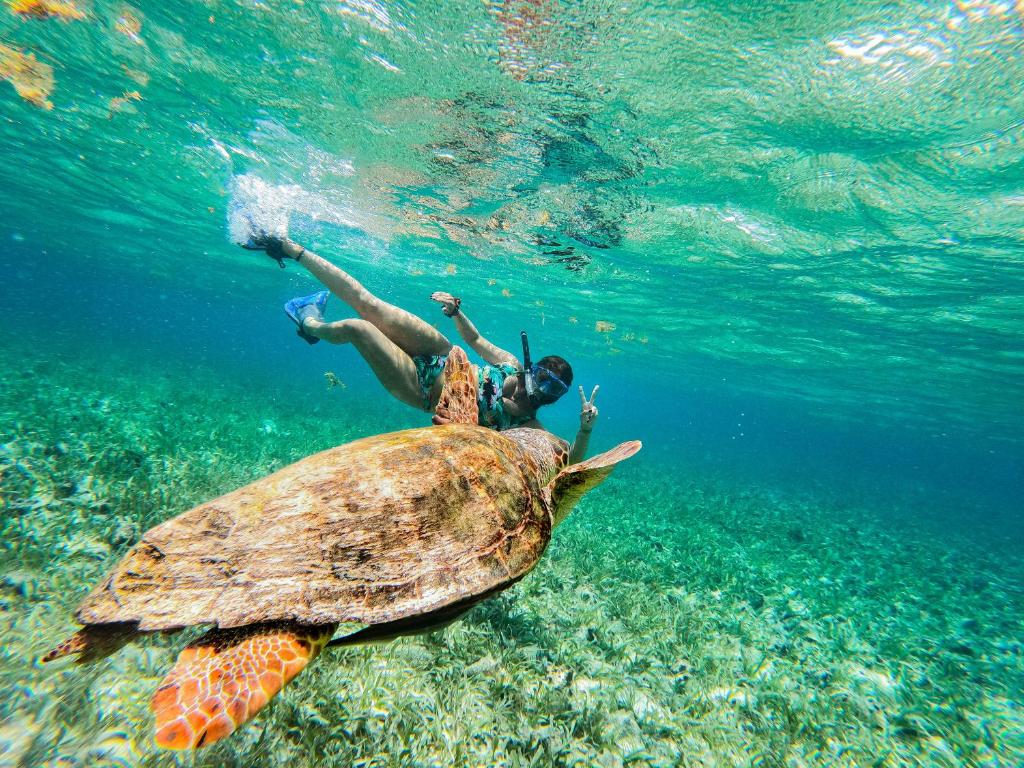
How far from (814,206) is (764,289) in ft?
22.3

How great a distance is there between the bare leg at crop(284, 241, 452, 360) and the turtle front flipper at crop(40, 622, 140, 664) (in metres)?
4.43

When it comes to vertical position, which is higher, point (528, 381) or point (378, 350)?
point (378, 350)

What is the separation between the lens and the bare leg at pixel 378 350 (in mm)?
5398

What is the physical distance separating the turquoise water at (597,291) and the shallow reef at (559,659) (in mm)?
34

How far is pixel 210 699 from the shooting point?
5.04 ft

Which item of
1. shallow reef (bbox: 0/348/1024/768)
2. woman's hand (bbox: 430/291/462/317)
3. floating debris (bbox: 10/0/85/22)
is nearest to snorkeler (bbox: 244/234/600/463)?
woman's hand (bbox: 430/291/462/317)

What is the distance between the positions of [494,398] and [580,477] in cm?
267

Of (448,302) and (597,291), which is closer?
(448,302)

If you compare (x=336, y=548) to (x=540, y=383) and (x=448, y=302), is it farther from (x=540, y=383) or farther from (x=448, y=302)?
(x=448, y=302)

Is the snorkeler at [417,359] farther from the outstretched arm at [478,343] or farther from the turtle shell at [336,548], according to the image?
the turtle shell at [336,548]

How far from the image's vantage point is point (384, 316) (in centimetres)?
592

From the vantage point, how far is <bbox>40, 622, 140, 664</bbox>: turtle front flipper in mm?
1672

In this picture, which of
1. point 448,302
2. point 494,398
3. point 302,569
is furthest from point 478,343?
point 302,569

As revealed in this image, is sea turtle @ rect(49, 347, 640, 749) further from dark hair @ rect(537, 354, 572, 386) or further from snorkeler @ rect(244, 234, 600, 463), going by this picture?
dark hair @ rect(537, 354, 572, 386)
